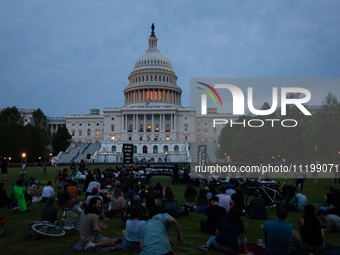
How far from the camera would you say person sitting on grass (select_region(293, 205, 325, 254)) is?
7547mm

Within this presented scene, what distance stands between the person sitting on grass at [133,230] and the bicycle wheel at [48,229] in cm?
272

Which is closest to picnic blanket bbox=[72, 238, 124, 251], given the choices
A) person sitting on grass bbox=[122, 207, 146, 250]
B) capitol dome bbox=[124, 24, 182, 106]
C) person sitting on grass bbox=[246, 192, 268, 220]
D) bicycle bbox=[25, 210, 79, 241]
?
person sitting on grass bbox=[122, 207, 146, 250]

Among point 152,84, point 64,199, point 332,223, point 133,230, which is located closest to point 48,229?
point 133,230

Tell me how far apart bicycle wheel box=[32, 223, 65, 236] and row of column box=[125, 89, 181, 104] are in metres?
99.5

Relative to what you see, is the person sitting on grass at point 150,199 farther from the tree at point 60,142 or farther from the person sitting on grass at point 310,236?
the tree at point 60,142

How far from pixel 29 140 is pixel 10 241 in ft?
188

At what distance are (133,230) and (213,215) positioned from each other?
292cm

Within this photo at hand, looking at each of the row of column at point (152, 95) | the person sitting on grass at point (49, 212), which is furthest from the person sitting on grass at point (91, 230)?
the row of column at point (152, 95)

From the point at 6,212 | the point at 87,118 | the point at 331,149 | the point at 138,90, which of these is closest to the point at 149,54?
the point at 138,90

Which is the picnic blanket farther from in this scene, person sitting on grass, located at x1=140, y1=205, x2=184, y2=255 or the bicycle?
person sitting on grass, located at x1=140, y1=205, x2=184, y2=255

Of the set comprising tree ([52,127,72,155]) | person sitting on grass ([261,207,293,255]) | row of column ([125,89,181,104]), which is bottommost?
person sitting on grass ([261,207,293,255])

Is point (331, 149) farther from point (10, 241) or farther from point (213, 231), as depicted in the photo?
point (10, 241)

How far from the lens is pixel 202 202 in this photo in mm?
13016

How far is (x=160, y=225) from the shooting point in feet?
20.7
